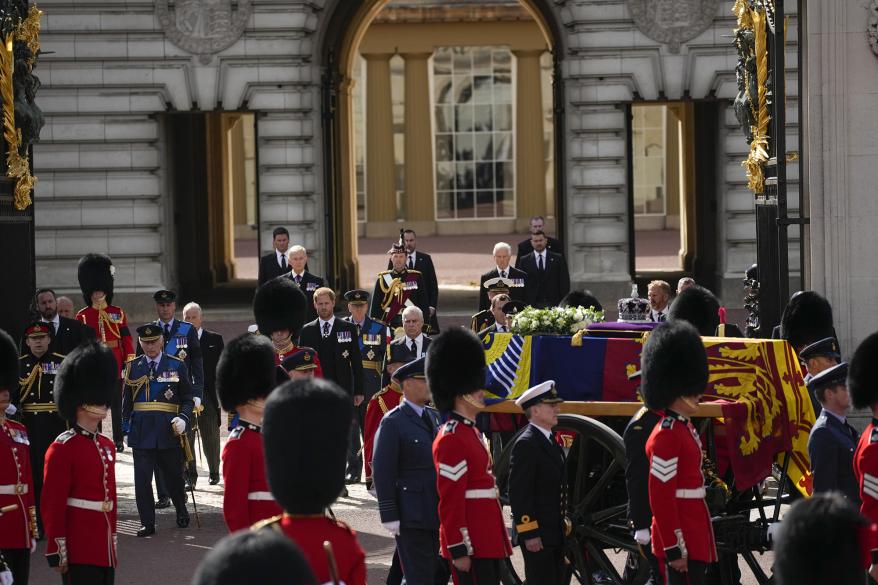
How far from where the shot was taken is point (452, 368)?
7.12 metres

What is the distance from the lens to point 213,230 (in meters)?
26.1

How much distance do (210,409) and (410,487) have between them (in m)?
4.73

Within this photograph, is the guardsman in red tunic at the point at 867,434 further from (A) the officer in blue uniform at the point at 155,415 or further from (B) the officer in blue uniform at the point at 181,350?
(B) the officer in blue uniform at the point at 181,350

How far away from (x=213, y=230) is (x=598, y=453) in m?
18.7

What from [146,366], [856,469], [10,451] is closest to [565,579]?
[856,469]

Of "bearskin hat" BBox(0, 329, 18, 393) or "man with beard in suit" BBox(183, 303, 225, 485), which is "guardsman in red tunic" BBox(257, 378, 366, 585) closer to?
"bearskin hat" BBox(0, 329, 18, 393)

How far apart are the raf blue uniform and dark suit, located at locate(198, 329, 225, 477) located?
1.18 metres

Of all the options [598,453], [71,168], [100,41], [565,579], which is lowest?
[565,579]

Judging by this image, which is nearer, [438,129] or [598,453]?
[598,453]

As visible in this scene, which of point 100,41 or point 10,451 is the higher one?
point 100,41

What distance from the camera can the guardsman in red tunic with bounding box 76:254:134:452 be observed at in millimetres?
12867

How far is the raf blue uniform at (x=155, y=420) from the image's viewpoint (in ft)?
33.0

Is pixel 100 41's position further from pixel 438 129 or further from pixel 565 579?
pixel 438 129

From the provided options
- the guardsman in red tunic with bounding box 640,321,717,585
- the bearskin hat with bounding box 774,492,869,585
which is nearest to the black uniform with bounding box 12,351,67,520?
the guardsman in red tunic with bounding box 640,321,717,585
